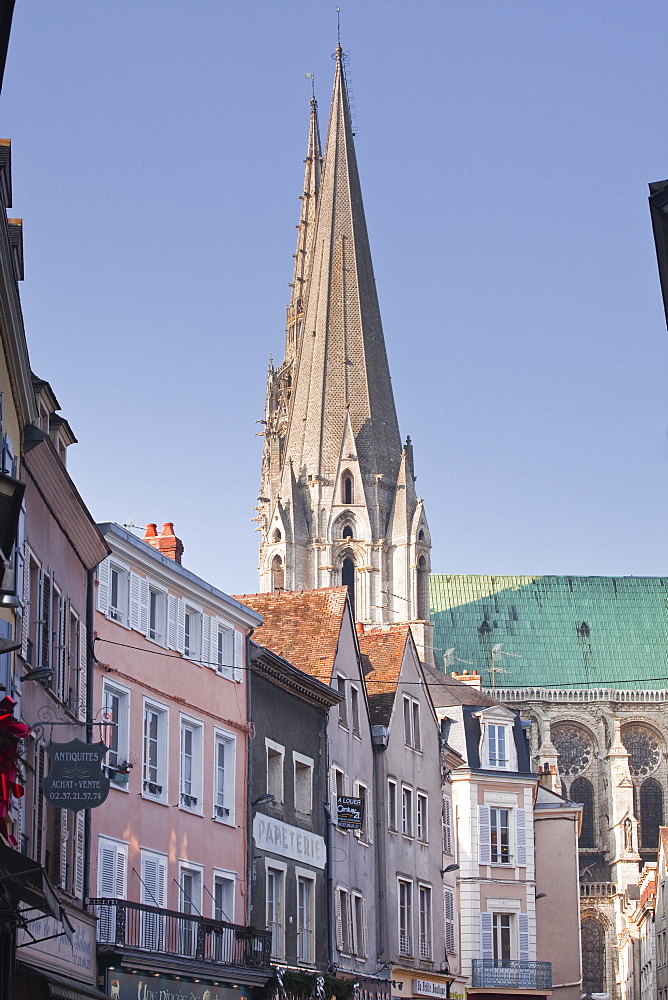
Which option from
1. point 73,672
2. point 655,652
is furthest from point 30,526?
point 655,652

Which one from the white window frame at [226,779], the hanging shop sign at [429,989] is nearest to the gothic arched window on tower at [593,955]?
the hanging shop sign at [429,989]

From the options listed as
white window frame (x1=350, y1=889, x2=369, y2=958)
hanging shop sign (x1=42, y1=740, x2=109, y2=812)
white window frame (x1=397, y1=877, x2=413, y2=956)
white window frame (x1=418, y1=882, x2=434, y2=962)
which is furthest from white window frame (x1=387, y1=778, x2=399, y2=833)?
hanging shop sign (x1=42, y1=740, x2=109, y2=812)

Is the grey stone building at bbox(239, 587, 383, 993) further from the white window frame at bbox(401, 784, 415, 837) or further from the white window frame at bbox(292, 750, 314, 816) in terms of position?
the white window frame at bbox(401, 784, 415, 837)

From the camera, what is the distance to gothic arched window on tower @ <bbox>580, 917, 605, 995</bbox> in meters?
79.1

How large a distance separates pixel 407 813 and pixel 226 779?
1043 cm

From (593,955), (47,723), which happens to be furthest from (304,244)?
(47,723)

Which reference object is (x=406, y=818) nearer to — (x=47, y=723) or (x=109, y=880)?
(x=109, y=880)

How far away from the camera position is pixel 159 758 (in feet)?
85.0

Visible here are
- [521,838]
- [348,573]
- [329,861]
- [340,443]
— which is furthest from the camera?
[340,443]

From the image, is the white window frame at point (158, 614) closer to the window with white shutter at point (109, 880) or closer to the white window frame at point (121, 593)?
the white window frame at point (121, 593)

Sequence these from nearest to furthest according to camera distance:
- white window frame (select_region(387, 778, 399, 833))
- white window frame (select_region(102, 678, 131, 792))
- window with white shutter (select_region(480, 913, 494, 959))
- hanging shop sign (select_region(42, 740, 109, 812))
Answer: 1. hanging shop sign (select_region(42, 740, 109, 812))
2. white window frame (select_region(102, 678, 131, 792))
3. white window frame (select_region(387, 778, 399, 833))
4. window with white shutter (select_region(480, 913, 494, 959))

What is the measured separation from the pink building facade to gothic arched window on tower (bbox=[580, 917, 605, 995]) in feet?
179

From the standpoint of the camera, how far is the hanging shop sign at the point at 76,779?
18141 mm

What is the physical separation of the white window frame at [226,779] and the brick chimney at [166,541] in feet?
10.3
